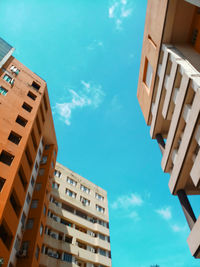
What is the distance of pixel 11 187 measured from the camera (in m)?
16.6

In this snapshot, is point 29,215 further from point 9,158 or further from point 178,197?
point 178,197

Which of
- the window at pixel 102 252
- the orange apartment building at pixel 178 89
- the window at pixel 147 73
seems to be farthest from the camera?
the window at pixel 102 252

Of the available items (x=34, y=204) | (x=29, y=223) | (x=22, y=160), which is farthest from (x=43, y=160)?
(x=22, y=160)

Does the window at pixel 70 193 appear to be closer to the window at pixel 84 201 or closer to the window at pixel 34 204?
the window at pixel 84 201

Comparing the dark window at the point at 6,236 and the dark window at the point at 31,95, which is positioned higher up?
the dark window at the point at 31,95

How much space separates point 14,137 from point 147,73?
1433 centimetres

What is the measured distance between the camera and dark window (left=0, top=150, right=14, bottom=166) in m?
18.5

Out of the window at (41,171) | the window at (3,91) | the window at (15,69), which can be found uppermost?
the window at (15,69)

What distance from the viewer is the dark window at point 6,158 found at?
18.5 meters

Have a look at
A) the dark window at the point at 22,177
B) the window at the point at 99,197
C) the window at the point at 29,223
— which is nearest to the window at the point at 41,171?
the window at the point at 29,223

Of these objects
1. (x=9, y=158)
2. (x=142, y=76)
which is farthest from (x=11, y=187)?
(x=142, y=76)

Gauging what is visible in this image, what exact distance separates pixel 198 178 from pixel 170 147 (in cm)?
420

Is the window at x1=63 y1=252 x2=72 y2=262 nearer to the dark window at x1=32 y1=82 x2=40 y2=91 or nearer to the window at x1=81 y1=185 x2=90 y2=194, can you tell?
the window at x1=81 y1=185 x2=90 y2=194

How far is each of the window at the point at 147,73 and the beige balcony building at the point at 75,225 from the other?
70.8 ft
